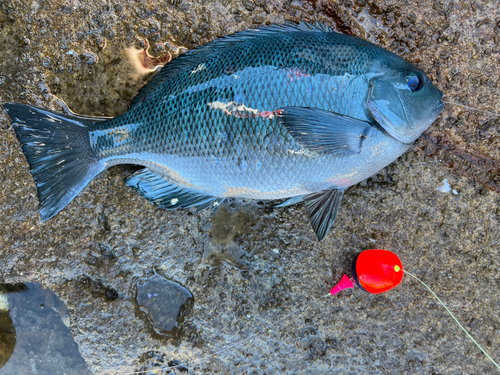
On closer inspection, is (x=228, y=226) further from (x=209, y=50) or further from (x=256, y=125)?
(x=209, y=50)

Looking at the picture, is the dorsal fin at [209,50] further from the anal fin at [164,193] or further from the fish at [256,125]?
the anal fin at [164,193]

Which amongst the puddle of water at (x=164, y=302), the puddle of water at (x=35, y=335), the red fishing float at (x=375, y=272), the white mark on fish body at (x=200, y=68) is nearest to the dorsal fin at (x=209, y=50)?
the white mark on fish body at (x=200, y=68)

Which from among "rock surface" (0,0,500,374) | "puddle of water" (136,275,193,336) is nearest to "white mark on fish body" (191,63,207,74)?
"rock surface" (0,0,500,374)

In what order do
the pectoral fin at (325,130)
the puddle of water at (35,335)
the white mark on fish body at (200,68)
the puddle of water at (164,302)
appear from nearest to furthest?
the pectoral fin at (325,130), the white mark on fish body at (200,68), the puddle of water at (164,302), the puddle of water at (35,335)

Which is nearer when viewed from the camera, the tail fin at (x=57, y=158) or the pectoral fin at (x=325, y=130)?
the pectoral fin at (x=325, y=130)

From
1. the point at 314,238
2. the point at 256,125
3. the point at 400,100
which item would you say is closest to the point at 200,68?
the point at 256,125

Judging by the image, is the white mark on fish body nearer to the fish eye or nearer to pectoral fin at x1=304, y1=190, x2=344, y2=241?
pectoral fin at x1=304, y1=190, x2=344, y2=241

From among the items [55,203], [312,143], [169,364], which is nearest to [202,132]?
[312,143]

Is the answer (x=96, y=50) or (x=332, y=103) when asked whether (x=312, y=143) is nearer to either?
(x=332, y=103)
